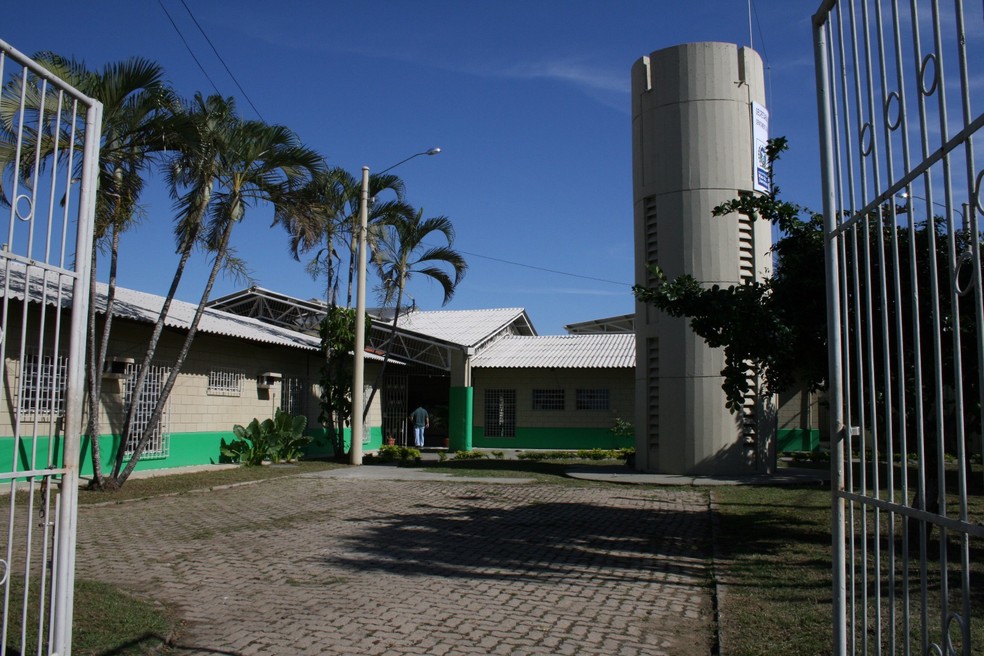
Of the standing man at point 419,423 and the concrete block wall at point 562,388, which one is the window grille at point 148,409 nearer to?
the standing man at point 419,423

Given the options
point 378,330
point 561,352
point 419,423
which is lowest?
point 419,423

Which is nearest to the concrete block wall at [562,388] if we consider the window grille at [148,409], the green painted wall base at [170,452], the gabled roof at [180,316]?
the gabled roof at [180,316]

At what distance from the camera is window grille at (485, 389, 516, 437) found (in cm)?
2933

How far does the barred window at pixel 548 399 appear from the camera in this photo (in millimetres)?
28953

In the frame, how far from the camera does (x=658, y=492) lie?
580 inches

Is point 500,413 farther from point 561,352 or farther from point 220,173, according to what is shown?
point 220,173

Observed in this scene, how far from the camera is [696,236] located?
1669 centimetres

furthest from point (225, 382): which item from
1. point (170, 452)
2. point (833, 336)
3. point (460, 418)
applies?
point (833, 336)

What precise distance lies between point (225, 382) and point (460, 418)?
952 cm

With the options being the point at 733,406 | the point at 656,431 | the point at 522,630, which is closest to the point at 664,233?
the point at 656,431

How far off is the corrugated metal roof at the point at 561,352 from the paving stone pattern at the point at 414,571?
1447 cm

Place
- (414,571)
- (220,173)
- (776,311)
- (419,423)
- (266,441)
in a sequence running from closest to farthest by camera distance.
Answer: (414,571)
(776,311)
(220,173)
(266,441)
(419,423)

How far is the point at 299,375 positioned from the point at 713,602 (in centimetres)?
1806

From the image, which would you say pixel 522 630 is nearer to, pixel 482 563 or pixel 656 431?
pixel 482 563
